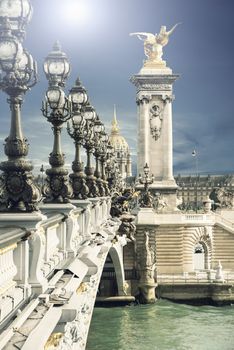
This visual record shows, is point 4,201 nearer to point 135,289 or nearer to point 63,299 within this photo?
point 63,299

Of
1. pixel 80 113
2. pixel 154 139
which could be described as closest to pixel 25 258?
pixel 80 113

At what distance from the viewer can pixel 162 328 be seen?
43.2 meters

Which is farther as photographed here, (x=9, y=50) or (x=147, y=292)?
(x=147, y=292)

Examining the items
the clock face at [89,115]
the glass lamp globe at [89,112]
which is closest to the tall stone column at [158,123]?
the glass lamp globe at [89,112]

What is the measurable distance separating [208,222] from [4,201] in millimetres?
51235

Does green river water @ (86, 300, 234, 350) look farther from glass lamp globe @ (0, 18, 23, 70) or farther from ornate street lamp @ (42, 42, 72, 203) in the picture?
glass lamp globe @ (0, 18, 23, 70)

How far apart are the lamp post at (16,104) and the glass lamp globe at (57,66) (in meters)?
3.55

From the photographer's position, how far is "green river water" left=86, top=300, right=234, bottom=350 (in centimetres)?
3881

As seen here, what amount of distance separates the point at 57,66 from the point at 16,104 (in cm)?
391

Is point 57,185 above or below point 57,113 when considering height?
below

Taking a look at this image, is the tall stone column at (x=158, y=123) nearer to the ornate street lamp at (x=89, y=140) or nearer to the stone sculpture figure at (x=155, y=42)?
the stone sculpture figure at (x=155, y=42)

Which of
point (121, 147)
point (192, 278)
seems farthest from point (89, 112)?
point (121, 147)

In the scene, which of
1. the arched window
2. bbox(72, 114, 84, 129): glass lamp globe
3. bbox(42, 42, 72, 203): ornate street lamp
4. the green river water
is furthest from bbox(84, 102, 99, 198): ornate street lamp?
the arched window

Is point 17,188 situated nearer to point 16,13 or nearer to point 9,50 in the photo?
point 9,50
